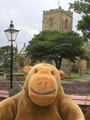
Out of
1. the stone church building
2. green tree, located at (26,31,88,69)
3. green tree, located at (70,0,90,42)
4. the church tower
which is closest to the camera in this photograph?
green tree, located at (70,0,90,42)

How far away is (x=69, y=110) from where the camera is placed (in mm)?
2383

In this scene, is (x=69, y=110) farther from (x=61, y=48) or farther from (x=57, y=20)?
(x=57, y=20)

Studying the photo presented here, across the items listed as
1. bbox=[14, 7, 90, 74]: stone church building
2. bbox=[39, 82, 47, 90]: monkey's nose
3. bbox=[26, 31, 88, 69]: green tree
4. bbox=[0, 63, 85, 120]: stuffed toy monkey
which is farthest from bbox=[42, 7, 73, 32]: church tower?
bbox=[39, 82, 47, 90]: monkey's nose

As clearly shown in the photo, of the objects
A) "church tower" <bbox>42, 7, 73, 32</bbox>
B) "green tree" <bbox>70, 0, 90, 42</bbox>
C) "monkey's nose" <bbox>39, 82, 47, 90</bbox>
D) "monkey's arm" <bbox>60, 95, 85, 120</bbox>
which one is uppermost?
"church tower" <bbox>42, 7, 73, 32</bbox>

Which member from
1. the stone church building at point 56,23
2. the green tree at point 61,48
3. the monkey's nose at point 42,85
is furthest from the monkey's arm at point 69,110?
the stone church building at point 56,23

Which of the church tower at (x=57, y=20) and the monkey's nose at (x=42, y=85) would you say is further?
the church tower at (x=57, y=20)

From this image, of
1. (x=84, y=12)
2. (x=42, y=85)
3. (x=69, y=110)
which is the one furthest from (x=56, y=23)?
(x=42, y=85)

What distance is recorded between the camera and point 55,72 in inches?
97.3

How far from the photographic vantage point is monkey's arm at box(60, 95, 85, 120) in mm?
2295

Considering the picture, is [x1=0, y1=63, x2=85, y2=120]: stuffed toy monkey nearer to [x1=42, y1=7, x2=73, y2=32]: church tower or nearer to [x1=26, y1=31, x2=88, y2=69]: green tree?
[x1=26, y1=31, x2=88, y2=69]: green tree

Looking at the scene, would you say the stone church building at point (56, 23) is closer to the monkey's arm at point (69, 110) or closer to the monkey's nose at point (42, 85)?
the monkey's arm at point (69, 110)

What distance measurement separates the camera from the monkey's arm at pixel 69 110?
7.53 ft

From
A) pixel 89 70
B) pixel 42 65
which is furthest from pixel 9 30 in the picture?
pixel 89 70

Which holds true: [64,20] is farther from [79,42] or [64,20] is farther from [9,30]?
[9,30]
